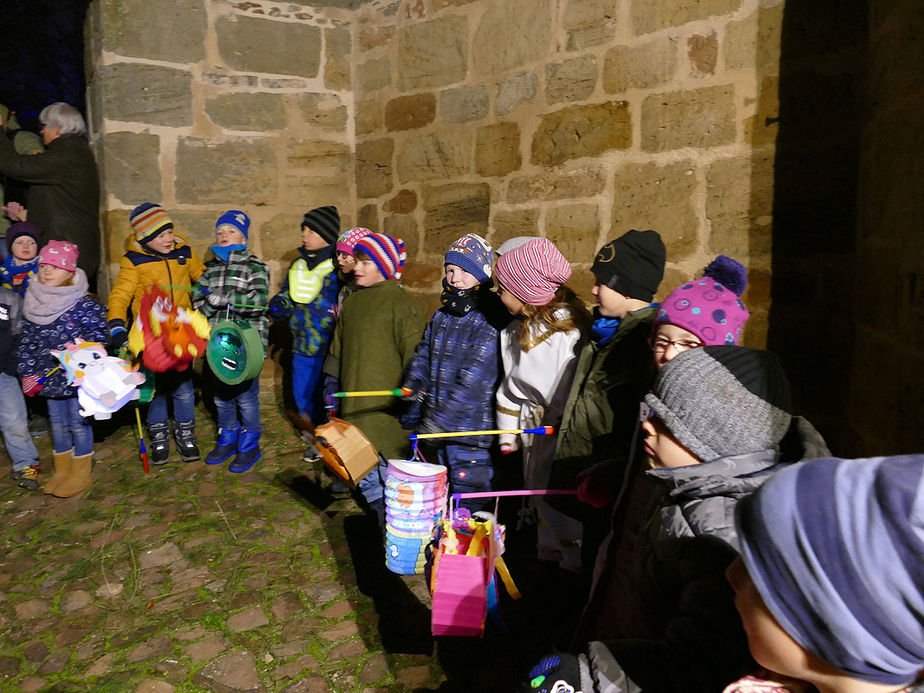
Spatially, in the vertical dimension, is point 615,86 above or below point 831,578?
above

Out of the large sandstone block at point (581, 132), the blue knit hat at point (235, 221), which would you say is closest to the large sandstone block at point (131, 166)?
the blue knit hat at point (235, 221)

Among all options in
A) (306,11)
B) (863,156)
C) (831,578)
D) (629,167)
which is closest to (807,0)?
(863,156)

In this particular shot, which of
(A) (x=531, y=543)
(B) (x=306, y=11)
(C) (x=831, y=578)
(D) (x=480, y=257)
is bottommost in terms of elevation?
(A) (x=531, y=543)

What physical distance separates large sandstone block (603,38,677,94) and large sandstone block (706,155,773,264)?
67 cm

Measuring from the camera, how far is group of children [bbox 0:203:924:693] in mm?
874

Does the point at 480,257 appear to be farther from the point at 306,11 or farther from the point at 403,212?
the point at 306,11

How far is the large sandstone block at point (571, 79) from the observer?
13.5 feet

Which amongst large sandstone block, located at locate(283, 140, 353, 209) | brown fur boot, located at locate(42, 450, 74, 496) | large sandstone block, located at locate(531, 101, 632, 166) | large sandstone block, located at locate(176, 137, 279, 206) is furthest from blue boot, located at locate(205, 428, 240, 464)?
large sandstone block, located at locate(531, 101, 632, 166)

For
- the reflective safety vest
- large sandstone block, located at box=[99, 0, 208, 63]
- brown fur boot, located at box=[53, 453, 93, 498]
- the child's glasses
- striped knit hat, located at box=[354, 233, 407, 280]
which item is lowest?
brown fur boot, located at box=[53, 453, 93, 498]

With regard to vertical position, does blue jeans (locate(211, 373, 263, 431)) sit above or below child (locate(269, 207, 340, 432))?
below

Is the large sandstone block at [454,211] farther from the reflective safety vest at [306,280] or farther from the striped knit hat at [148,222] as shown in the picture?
the striped knit hat at [148,222]

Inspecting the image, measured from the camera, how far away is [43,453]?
493 centimetres

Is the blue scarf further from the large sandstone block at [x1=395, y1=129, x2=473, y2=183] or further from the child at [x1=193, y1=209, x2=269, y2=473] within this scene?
the large sandstone block at [x1=395, y1=129, x2=473, y2=183]

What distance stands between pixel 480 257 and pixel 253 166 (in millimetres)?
3258
